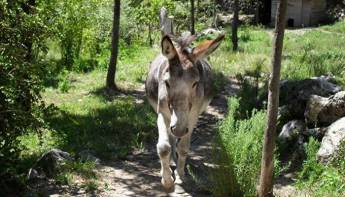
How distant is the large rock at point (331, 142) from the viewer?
6.24 m

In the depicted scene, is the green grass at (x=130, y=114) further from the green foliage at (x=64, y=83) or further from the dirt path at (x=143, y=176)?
the dirt path at (x=143, y=176)

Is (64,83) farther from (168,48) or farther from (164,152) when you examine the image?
(168,48)

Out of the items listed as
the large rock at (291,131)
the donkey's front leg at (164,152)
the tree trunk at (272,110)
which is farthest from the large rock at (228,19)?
the tree trunk at (272,110)

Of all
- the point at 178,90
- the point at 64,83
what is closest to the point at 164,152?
the point at 178,90

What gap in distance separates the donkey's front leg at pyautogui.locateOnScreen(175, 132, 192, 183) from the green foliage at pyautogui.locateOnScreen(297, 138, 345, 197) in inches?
57.6

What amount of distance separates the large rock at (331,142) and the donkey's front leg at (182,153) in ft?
5.65

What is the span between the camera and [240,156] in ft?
17.3

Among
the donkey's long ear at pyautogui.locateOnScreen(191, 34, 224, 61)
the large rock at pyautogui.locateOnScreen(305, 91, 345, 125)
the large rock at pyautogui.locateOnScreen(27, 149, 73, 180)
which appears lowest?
A: the large rock at pyautogui.locateOnScreen(27, 149, 73, 180)

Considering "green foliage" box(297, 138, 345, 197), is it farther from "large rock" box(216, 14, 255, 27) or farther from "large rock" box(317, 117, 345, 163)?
"large rock" box(216, 14, 255, 27)

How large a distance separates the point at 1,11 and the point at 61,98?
5.33m

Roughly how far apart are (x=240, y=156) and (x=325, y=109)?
2582 mm

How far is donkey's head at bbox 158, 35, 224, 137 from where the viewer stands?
511 cm

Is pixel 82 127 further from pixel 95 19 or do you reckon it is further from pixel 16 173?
pixel 95 19

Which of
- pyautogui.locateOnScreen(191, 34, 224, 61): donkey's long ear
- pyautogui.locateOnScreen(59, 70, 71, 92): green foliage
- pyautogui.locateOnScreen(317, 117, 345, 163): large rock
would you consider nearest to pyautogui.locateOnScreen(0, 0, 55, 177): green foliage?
pyautogui.locateOnScreen(191, 34, 224, 61): donkey's long ear
